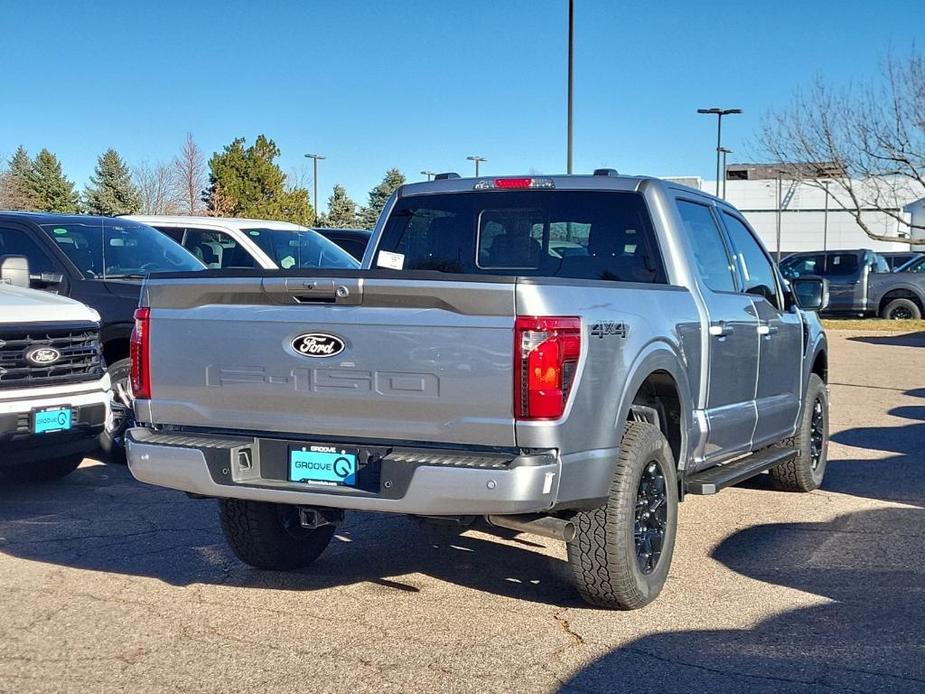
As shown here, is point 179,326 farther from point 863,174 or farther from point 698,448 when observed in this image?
point 863,174

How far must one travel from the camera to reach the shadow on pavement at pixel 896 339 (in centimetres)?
2200

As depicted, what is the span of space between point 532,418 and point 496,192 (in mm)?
2259

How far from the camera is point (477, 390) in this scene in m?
4.25

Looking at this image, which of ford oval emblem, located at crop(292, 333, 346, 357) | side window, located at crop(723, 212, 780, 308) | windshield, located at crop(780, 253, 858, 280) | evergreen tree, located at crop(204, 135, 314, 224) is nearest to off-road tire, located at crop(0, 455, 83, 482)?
ford oval emblem, located at crop(292, 333, 346, 357)

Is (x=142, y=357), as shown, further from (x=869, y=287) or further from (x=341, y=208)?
(x=341, y=208)

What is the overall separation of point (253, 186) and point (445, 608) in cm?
4876

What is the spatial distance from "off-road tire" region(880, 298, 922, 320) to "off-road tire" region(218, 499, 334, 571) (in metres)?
24.3

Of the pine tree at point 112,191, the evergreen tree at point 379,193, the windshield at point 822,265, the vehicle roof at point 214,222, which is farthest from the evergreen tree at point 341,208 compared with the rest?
the vehicle roof at point 214,222

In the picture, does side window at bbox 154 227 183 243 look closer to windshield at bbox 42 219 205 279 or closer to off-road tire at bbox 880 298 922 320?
windshield at bbox 42 219 205 279

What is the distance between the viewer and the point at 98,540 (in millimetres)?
6383

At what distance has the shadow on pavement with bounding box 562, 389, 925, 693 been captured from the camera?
4195 mm

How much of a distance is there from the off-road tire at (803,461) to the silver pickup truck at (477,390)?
1640 mm

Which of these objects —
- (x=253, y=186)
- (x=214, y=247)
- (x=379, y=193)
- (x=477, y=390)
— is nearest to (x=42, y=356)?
(x=477, y=390)

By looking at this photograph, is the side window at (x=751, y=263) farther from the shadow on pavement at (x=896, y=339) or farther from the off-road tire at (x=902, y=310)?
the off-road tire at (x=902, y=310)
